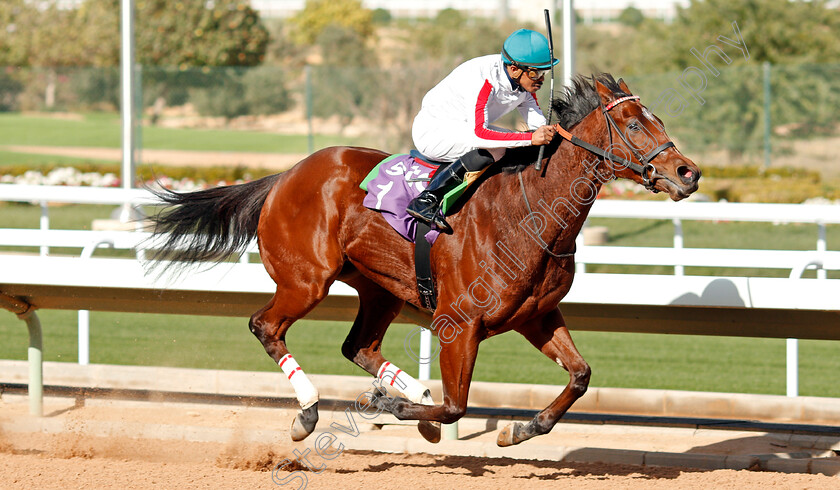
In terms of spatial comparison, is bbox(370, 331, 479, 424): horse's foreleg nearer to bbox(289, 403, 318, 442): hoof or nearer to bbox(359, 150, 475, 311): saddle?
bbox(359, 150, 475, 311): saddle

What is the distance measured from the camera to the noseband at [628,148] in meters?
3.43

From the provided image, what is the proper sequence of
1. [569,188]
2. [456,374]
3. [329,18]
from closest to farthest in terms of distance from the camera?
1. [569,188]
2. [456,374]
3. [329,18]

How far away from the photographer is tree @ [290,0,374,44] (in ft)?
143

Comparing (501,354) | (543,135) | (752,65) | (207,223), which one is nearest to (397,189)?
(543,135)

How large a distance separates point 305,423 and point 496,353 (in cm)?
308

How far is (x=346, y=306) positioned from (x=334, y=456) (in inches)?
32.4

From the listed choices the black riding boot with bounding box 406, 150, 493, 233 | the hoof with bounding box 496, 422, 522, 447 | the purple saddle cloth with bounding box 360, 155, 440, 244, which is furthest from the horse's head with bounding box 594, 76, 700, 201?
the hoof with bounding box 496, 422, 522, 447

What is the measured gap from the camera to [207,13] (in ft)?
89.3

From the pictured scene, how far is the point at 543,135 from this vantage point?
3.68 meters

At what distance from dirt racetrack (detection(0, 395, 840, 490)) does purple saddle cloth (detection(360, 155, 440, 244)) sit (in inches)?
38.8

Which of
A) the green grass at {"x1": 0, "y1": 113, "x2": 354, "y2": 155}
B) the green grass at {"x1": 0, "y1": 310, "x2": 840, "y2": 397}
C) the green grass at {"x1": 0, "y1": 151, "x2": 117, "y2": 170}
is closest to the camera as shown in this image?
the green grass at {"x1": 0, "y1": 310, "x2": 840, "y2": 397}

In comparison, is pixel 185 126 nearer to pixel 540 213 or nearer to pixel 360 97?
pixel 360 97

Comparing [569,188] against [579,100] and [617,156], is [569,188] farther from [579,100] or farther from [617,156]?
[579,100]

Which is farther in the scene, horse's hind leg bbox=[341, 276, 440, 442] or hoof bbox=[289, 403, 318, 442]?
horse's hind leg bbox=[341, 276, 440, 442]
